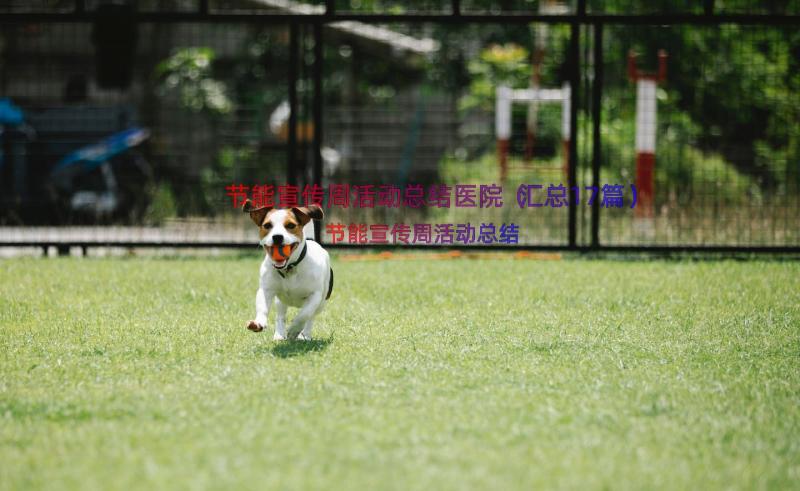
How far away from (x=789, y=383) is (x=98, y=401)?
3.06m

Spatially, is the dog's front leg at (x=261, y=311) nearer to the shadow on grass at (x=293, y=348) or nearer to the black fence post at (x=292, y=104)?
the shadow on grass at (x=293, y=348)

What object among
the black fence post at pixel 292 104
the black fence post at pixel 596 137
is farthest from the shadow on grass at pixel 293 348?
the black fence post at pixel 596 137

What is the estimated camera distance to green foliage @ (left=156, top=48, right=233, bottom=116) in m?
16.1

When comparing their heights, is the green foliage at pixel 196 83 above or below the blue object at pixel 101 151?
above

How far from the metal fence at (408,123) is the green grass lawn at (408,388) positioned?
275 centimetres

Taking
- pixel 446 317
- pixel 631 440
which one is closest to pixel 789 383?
pixel 631 440

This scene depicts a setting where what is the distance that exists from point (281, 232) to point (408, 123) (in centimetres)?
877

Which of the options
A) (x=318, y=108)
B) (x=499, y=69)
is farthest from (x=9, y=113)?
(x=499, y=69)

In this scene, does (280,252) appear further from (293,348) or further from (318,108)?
(318,108)

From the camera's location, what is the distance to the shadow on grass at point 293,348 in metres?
5.38

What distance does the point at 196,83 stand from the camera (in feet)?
52.9

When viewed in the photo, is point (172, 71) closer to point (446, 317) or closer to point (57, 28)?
point (57, 28)

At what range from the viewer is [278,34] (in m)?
16.4

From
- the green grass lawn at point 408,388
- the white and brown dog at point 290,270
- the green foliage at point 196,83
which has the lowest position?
the green grass lawn at point 408,388
